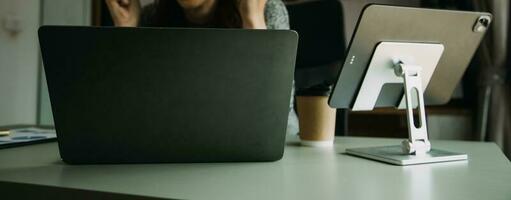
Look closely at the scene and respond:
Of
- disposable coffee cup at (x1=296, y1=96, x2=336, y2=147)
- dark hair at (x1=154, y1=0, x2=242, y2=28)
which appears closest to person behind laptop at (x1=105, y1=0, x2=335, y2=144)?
dark hair at (x1=154, y1=0, x2=242, y2=28)

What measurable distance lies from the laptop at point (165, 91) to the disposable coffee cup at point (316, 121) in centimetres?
20

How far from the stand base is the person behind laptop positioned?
0.40m

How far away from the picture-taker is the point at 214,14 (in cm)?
137

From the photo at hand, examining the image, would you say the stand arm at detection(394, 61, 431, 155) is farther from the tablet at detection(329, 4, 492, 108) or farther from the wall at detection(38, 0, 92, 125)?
the wall at detection(38, 0, 92, 125)

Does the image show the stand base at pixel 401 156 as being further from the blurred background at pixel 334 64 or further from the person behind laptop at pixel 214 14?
the blurred background at pixel 334 64

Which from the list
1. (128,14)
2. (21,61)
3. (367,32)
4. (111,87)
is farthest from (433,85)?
(21,61)

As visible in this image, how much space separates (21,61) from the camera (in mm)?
2109

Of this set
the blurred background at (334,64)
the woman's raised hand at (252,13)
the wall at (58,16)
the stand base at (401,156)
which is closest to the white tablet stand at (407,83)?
the stand base at (401,156)

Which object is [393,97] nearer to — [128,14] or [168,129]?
[168,129]

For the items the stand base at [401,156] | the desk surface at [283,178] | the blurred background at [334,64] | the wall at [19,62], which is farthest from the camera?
the wall at [19,62]

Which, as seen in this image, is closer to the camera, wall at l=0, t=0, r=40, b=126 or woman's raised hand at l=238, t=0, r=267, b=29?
woman's raised hand at l=238, t=0, r=267, b=29

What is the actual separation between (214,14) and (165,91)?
0.83 m

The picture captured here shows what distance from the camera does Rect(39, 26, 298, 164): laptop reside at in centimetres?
56

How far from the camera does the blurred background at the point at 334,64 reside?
1513mm
